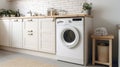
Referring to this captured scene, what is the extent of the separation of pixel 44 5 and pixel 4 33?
1.52m

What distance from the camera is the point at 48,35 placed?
3039mm

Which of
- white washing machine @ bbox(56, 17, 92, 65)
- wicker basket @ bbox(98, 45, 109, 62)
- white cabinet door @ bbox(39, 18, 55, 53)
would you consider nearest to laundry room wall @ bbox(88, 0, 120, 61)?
wicker basket @ bbox(98, 45, 109, 62)

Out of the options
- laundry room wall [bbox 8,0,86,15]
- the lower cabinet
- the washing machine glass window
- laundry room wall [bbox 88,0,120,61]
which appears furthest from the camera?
laundry room wall [bbox 8,0,86,15]

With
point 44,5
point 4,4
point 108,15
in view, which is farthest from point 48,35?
point 4,4

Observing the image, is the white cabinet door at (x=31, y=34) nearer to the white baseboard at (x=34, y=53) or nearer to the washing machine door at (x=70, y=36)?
the white baseboard at (x=34, y=53)

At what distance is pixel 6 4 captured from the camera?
179 inches

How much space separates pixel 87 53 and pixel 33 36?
4.76 ft

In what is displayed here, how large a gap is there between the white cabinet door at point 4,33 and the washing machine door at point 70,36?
1.91 m

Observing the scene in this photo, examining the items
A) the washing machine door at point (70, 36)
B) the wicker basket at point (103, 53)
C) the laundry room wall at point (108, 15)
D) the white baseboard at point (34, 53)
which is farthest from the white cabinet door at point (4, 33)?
the wicker basket at point (103, 53)

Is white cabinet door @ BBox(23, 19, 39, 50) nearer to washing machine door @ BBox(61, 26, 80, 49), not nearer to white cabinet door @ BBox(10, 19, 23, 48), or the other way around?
white cabinet door @ BBox(10, 19, 23, 48)

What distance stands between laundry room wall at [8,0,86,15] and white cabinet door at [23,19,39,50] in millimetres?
728

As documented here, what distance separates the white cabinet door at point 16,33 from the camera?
3525mm

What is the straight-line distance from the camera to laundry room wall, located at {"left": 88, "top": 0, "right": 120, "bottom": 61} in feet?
9.44

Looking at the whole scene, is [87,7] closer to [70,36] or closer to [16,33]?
[70,36]
